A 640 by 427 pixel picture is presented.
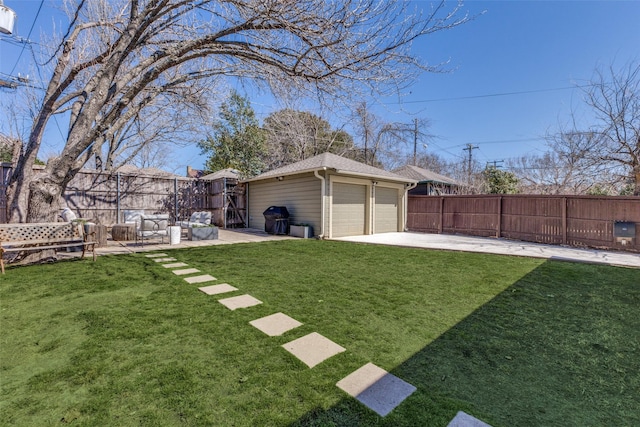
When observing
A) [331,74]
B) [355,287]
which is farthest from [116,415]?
[331,74]

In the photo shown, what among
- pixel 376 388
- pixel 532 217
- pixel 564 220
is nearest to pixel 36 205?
pixel 376 388

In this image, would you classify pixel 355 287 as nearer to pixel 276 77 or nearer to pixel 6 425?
pixel 6 425

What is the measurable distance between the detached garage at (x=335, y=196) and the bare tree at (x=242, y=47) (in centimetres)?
415

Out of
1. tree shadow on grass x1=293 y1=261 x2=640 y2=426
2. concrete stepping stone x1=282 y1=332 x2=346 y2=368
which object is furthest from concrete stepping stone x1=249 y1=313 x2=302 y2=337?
tree shadow on grass x1=293 y1=261 x2=640 y2=426

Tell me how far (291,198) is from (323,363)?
8.83 metres

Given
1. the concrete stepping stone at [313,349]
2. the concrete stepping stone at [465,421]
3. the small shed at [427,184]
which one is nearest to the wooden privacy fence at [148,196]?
the small shed at [427,184]

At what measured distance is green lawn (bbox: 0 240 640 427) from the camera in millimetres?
1567

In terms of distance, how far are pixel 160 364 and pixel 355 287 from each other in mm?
2511

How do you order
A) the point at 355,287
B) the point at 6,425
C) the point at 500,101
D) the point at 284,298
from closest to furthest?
the point at 6,425
the point at 284,298
the point at 355,287
the point at 500,101

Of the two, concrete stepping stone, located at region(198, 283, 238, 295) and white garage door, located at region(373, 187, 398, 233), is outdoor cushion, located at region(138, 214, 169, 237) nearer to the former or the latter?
concrete stepping stone, located at region(198, 283, 238, 295)

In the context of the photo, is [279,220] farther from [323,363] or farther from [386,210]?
[323,363]

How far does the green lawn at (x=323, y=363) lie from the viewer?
5.14ft

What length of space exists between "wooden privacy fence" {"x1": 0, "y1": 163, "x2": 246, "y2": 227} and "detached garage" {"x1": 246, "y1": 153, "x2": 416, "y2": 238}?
1170 mm

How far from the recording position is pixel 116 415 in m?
1.52
